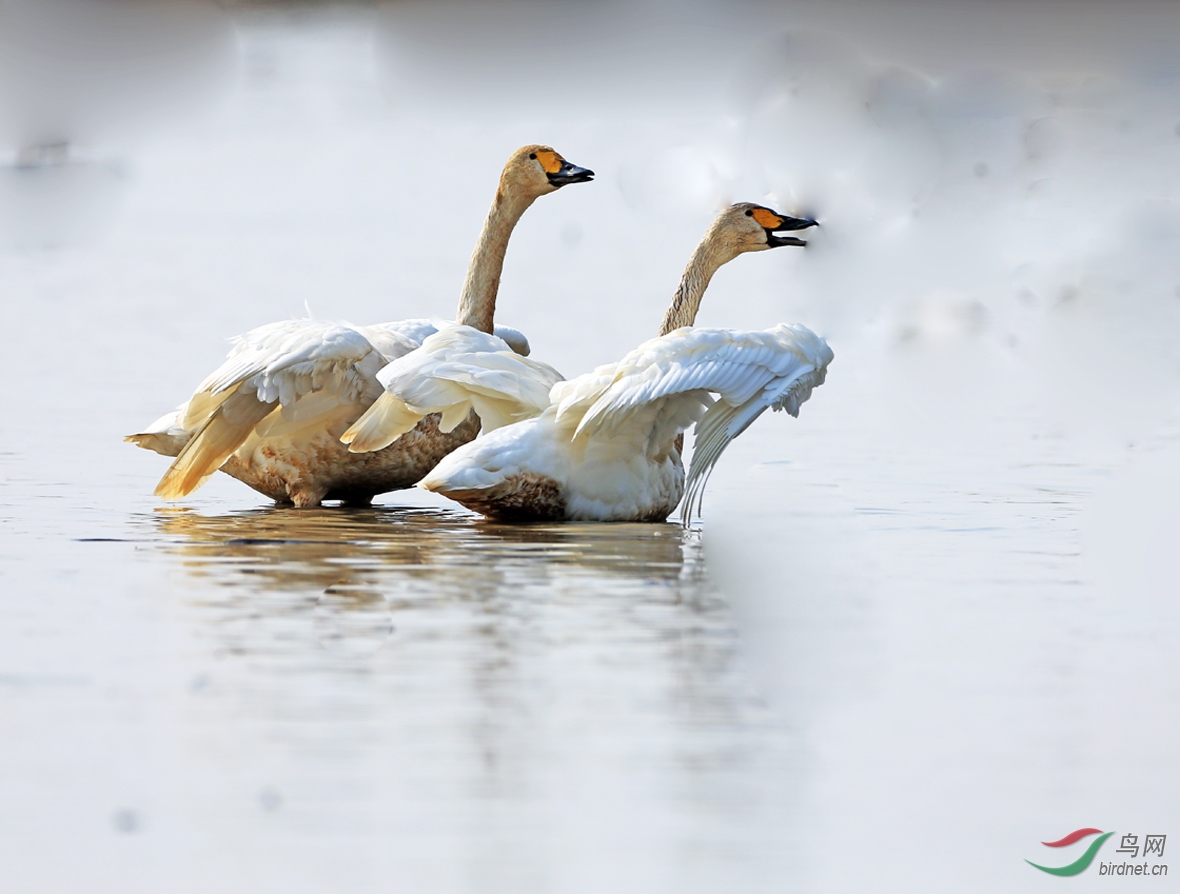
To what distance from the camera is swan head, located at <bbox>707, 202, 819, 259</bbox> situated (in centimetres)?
1139

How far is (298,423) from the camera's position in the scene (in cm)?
1027

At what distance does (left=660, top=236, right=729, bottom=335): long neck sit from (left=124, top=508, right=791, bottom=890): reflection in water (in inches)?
107

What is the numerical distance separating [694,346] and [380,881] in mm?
5226

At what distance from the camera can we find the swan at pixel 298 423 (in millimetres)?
9914

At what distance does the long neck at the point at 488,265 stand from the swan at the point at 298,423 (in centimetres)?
64

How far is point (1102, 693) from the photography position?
594cm

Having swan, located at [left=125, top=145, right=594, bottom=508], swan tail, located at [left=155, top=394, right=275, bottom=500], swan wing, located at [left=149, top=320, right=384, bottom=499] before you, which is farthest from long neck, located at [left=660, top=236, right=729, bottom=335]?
swan tail, located at [left=155, top=394, right=275, bottom=500]

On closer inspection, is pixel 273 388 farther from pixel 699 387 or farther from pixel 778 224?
pixel 778 224

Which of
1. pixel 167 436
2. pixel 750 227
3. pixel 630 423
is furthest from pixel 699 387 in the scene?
pixel 167 436

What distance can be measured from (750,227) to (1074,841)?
7.17 m

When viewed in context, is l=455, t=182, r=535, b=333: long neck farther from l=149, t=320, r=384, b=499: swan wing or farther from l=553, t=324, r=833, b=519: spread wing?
l=553, t=324, r=833, b=519: spread wing

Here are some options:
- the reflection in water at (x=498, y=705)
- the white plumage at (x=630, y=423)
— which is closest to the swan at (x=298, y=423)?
the white plumage at (x=630, y=423)

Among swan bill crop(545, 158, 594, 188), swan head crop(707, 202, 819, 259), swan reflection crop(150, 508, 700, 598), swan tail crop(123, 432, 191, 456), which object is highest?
swan bill crop(545, 158, 594, 188)

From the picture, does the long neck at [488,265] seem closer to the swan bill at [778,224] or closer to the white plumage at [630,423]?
the swan bill at [778,224]
